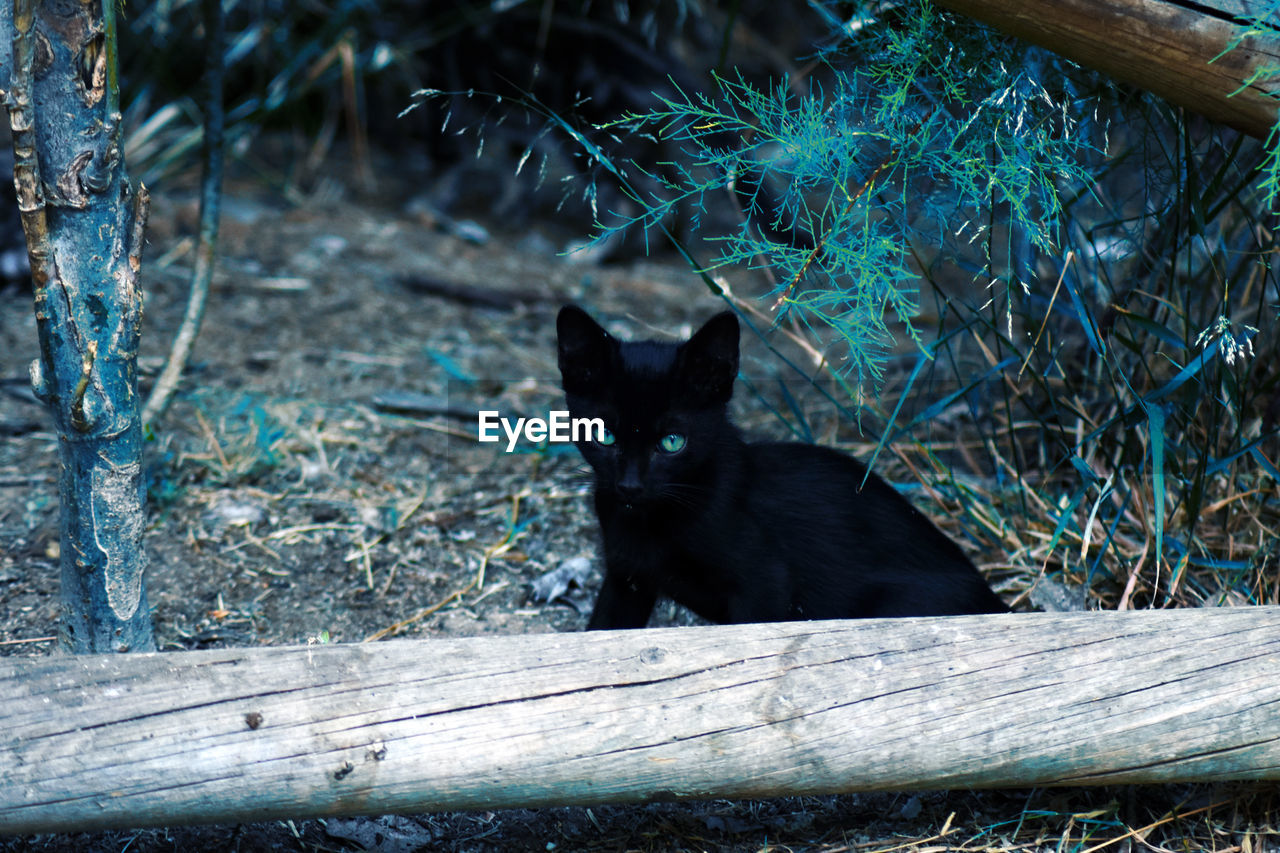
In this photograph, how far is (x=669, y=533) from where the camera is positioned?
2.50 m

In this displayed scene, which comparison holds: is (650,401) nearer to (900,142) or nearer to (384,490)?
(900,142)

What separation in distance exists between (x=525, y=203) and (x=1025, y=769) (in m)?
4.56

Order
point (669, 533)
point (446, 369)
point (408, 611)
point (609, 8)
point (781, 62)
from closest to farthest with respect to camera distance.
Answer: point (669, 533), point (408, 611), point (446, 369), point (609, 8), point (781, 62)

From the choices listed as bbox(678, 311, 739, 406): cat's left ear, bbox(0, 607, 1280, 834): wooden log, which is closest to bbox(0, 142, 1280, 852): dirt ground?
bbox(0, 607, 1280, 834): wooden log

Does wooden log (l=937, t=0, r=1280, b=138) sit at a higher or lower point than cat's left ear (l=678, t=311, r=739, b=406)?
higher

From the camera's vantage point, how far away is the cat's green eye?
2.48 m

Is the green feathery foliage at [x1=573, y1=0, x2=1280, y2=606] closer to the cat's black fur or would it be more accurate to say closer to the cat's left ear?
the cat's left ear

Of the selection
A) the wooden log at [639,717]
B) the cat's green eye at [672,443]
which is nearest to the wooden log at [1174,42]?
the wooden log at [639,717]

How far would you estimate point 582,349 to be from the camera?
2514 mm

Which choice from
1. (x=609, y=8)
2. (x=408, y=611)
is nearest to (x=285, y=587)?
(x=408, y=611)

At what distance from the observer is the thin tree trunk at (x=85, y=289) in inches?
74.0

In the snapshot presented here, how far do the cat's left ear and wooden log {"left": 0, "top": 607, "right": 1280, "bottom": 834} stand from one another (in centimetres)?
71

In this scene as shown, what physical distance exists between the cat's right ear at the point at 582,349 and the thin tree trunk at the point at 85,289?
89 cm

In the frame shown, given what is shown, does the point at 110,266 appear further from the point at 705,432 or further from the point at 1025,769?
the point at 1025,769
